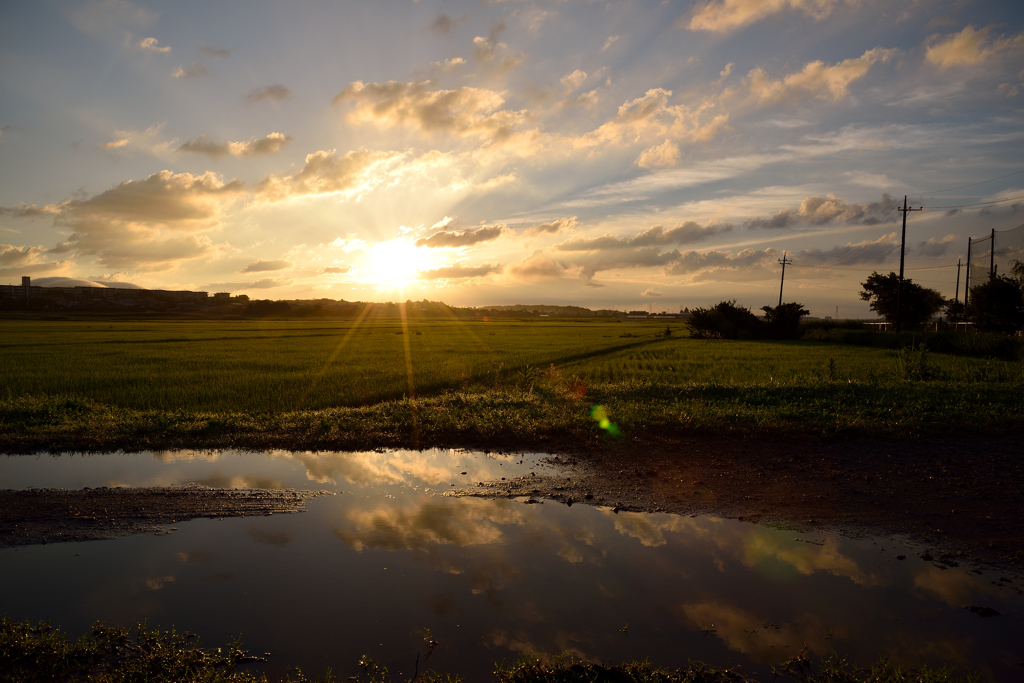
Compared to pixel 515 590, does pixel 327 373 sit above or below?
above

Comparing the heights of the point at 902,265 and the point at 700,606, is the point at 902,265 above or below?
above

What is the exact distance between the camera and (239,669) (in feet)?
10.7

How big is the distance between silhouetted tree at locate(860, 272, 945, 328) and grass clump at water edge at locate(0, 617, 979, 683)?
59.5 meters

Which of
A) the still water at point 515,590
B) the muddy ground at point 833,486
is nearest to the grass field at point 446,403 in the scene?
the muddy ground at point 833,486

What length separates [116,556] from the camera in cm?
471

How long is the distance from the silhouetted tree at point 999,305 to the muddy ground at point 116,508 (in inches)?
1944

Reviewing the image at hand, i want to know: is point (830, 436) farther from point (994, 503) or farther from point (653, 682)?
point (653, 682)

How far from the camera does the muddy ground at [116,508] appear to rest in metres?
5.22

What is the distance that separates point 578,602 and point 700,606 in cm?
91

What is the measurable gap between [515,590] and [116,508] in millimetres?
4602

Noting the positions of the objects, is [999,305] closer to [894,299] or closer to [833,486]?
[894,299]

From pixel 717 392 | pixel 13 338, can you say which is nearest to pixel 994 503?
pixel 717 392

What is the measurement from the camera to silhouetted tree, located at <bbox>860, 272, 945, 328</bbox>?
2029 inches

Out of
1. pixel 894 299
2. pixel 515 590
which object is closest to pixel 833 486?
pixel 515 590
